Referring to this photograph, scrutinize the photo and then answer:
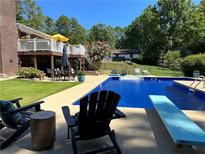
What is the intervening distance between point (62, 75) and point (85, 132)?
1284 cm

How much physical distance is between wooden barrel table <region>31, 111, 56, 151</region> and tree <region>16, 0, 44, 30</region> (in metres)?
41.1

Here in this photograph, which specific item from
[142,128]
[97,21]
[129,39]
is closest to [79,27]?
[97,21]

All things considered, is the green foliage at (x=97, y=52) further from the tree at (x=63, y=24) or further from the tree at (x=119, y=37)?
the tree at (x=119, y=37)

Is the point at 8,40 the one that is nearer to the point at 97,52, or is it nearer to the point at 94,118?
the point at 97,52

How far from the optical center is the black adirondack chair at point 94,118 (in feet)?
12.2

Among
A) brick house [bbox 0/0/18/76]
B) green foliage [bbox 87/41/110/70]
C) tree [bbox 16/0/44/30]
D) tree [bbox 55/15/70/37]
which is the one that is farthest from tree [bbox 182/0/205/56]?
tree [bbox 55/15/70/37]

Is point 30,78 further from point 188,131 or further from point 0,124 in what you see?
point 188,131

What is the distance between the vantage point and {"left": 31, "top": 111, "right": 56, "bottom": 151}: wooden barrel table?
377 centimetres

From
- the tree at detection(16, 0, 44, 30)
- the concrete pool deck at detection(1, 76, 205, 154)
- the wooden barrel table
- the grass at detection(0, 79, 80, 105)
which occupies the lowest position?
the concrete pool deck at detection(1, 76, 205, 154)

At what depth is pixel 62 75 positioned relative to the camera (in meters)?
16.3

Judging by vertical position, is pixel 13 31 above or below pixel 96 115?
above

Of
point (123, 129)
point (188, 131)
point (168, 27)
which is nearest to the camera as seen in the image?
point (188, 131)

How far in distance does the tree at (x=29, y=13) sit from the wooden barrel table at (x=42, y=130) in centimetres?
4113

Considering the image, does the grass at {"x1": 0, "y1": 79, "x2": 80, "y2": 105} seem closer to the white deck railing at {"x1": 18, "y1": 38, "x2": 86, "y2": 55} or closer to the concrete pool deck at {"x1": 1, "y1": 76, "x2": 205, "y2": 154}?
the concrete pool deck at {"x1": 1, "y1": 76, "x2": 205, "y2": 154}
